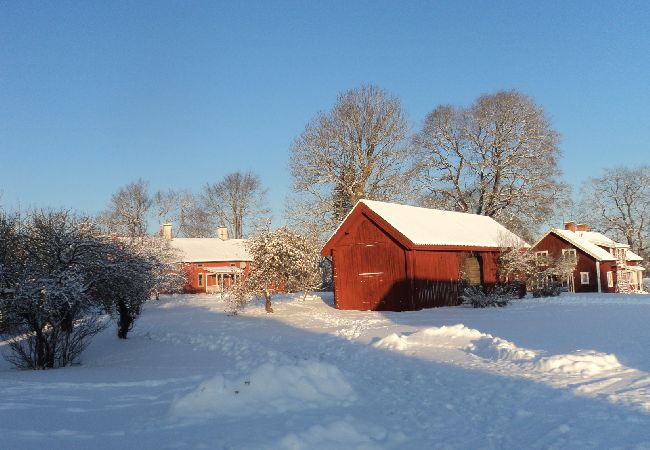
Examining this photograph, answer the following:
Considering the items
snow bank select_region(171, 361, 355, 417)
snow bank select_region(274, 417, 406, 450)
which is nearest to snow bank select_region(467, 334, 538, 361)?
snow bank select_region(171, 361, 355, 417)

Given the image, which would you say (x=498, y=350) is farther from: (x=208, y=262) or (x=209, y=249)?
(x=209, y=249)

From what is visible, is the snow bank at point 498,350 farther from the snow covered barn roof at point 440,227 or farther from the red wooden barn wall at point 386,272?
the red wooden barn wall at point 386,272

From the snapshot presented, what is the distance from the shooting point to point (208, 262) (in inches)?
2019

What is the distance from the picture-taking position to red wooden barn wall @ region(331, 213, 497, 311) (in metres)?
25.7

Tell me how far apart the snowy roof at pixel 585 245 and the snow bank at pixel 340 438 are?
38.5 meters

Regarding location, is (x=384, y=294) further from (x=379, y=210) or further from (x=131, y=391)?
(x=131, y=391)

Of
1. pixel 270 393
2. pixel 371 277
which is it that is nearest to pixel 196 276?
pixel 371 277

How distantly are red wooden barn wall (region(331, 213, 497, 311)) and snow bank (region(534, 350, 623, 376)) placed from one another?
49.0 ft

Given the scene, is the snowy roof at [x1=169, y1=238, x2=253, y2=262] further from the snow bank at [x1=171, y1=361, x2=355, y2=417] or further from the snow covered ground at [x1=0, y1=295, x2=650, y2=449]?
the snow bank at [x1=171, y1=361, x2=355, y2=417]

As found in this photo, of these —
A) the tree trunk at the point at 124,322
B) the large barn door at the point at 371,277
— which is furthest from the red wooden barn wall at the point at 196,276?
the tree trunk at the point at 124,322

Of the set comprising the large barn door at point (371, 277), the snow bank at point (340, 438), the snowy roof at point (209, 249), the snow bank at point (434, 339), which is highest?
the snowy roof at point (209, 249)

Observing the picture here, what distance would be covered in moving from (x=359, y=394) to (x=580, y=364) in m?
4.24

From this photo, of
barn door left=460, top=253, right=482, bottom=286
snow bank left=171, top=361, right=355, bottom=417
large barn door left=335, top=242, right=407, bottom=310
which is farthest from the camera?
barn door left=460, top=253, right=482, bottom=286

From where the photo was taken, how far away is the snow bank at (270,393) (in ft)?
24.3
